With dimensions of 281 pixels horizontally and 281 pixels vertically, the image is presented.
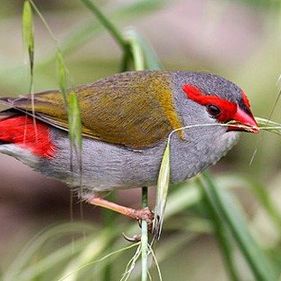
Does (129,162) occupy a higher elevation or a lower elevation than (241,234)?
higher

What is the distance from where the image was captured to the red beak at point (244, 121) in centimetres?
314

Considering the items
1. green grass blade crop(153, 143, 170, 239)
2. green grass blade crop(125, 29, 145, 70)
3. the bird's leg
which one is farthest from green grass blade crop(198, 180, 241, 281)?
green grass blade crop(153, 143, 170, 239)

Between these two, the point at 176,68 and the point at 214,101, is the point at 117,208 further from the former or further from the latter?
the point at 176,68

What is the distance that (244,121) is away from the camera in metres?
3.23

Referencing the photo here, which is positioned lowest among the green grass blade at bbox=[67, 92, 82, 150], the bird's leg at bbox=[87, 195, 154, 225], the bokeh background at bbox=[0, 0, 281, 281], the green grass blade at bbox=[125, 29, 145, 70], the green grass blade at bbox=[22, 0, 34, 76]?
the green grass blade at bbox=[67, 92, 82, 150]

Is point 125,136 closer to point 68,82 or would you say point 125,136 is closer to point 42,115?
point 42,115

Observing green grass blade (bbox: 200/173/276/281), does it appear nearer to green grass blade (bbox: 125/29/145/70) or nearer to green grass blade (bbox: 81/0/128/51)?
green grass blade (bbox: 125/29/145/70)

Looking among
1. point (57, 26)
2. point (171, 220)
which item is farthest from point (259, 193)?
point (57, 26)

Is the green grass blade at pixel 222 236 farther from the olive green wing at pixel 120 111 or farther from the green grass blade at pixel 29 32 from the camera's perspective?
the green grass blade at pixel 29 32

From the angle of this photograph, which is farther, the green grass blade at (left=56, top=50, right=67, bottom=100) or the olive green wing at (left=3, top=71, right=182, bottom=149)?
the olive green wing at (left=3, top=71, right=182, bottom=149)

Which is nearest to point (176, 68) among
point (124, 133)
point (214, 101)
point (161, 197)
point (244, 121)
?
point (124, 133)

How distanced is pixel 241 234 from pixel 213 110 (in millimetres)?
438

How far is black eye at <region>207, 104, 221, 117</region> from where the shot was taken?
A: 340cm

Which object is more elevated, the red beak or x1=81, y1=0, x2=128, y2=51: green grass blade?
x1=81, y1=0, x2=128, y2=51: green grass blade
